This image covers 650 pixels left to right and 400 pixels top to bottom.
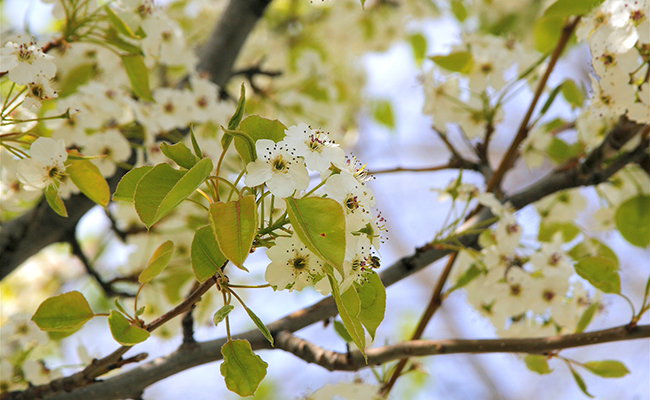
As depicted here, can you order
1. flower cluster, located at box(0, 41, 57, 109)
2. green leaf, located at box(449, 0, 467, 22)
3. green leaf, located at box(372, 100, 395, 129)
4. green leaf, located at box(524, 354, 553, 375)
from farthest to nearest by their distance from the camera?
green leaf, located at box(372, 100, 395, 129) < green leaf, located at box(449, 0, 467, 22) < green leaf, located at box(524, 354, 553, 375) < flower cluster, located at box(0, 41, 57, 109)

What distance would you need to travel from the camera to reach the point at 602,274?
0.87 meters

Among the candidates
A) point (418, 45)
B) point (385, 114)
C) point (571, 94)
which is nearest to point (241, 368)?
point (571, 94)

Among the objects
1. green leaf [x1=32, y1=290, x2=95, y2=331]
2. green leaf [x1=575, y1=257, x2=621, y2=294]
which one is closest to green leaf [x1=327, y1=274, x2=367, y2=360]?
green leaf [x1=32, y1=290, x2=95, y2=331]

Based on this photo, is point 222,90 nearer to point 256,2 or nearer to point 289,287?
point 256,2

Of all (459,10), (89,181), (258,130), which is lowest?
(258,130)

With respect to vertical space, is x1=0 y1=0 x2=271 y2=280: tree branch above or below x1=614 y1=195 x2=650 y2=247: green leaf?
above

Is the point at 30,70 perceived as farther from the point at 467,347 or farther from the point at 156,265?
the point at 467,347

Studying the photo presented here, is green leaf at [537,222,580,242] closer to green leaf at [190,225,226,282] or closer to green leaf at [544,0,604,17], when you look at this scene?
green leaf at [544,0,604,17]

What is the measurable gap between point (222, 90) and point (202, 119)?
11.4 inches

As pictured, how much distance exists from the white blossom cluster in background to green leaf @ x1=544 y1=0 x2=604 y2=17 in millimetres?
519

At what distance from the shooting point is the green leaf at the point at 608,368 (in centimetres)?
89

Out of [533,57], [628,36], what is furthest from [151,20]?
[533,57]

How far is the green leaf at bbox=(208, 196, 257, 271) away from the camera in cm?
52

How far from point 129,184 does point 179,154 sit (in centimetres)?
8
